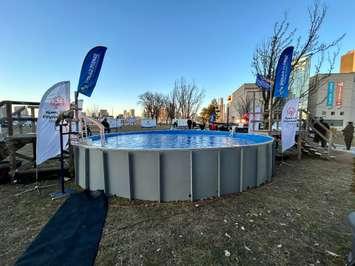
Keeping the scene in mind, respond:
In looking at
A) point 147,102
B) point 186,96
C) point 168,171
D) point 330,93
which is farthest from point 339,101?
point 168,171

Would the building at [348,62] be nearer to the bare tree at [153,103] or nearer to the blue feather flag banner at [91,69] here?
the bare tree at [153,103]

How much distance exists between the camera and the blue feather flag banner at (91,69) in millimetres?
5297

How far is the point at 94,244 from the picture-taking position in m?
2.80

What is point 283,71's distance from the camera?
8.65 m

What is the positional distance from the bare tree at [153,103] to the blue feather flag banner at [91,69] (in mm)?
53732

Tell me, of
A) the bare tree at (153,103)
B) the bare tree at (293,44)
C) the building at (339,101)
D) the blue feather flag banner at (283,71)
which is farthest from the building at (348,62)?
the blue feather flag banner at (283,71)

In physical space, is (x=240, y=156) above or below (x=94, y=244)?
above

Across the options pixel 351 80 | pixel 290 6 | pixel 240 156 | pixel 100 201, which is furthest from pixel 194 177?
pixel 351 80

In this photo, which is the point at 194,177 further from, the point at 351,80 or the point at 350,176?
the point at 351,80

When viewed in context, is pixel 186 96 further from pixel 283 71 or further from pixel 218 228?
pixel 218 228

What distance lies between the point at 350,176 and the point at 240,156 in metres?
4.57

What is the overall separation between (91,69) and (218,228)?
4.91m

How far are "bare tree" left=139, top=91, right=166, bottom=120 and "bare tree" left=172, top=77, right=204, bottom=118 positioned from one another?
Answer: 448 inches

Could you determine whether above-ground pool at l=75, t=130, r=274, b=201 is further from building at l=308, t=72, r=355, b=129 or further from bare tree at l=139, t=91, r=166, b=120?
bare tree at l=139, t=91, r=166, b=120
